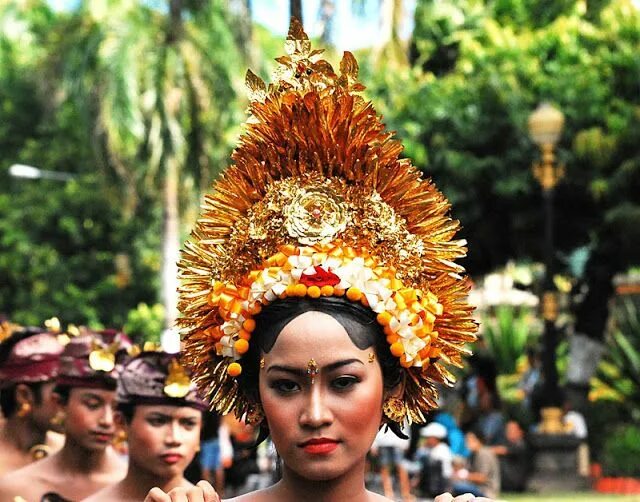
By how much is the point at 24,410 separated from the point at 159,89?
19.5 m

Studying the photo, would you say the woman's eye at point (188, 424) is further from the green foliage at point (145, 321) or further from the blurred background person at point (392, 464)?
the green foliage at point (145, 321)

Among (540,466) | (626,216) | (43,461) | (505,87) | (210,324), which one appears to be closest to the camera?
(210,324)

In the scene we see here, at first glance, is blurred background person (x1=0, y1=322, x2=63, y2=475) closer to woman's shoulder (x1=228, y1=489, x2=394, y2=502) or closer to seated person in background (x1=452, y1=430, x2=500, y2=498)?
woman's shoulder (x1=228, y1=489, x2=394, y2=502)

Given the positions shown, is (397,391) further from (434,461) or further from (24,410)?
(434,461)

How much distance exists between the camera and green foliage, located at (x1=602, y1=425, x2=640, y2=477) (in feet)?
83.5

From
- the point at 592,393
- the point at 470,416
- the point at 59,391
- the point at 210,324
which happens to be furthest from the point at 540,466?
the point at 210,324

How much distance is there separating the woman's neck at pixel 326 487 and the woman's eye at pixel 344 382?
0.81 feet

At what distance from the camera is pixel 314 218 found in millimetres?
4965

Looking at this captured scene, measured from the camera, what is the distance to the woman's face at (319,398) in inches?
185

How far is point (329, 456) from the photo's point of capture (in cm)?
472

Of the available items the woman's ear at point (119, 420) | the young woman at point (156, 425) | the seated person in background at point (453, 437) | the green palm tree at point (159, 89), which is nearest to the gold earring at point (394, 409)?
the young woman at point (156, 425)

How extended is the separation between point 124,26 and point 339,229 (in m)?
25.0

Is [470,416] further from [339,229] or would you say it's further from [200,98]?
[339,229]

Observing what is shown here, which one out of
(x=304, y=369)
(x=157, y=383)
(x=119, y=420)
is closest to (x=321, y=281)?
(x=304, y=369)
